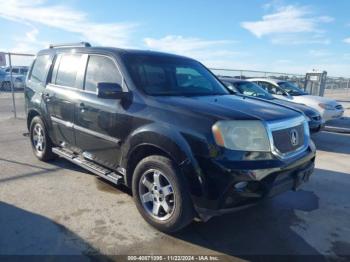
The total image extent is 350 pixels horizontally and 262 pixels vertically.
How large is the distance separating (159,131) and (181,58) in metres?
1.95

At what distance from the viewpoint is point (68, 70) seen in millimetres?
5188

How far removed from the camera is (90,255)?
3244 mm

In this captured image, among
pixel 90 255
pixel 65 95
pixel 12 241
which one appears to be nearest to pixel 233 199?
pixel 90 255

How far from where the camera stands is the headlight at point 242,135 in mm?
3234

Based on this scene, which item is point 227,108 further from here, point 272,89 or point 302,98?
point 302,98

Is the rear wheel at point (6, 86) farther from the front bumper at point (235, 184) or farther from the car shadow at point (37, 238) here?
the front bumper at point (235, 184)

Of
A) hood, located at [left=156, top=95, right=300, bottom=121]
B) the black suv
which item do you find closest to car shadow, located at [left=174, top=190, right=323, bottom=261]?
the black suv

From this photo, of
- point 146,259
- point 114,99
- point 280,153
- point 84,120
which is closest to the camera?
point 146,259

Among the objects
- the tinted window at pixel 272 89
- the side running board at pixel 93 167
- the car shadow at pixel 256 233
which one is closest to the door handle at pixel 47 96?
the side running board at pixel 93 167

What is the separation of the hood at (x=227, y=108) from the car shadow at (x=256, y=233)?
127cm

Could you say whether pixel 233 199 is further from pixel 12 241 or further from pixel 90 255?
pixel 12 241

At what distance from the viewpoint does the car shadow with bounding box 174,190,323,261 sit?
3.43 m

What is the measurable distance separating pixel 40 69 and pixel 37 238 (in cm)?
345

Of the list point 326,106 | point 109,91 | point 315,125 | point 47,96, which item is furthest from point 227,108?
point 326,106
